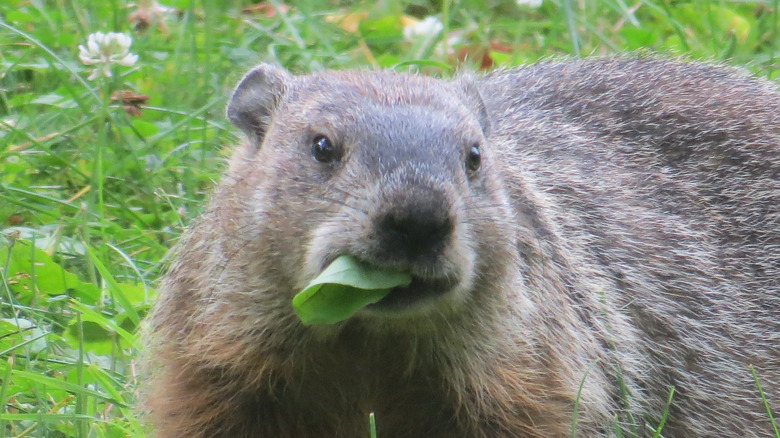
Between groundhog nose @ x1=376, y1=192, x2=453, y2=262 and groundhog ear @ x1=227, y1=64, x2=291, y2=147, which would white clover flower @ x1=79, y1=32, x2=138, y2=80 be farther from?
groundhog nose @ x1=376, y1=192, x2=453, y2=262

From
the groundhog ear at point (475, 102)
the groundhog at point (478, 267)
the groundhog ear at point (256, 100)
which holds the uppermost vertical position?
the groundhog ear at point (256, 100)

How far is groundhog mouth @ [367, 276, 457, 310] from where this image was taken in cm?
328

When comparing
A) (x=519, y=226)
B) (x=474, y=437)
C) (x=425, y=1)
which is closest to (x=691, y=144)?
(x=519, y=226)

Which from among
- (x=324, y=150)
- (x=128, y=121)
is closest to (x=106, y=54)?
(x=128, y=121)

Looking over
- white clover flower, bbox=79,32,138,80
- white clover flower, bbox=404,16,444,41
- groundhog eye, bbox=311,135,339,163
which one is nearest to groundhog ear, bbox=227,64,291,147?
groundhog eye, bbox=311,135,339,163

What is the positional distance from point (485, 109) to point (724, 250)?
1.24 m

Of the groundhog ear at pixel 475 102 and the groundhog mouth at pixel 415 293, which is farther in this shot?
the groundhog ear at pixel 475 102

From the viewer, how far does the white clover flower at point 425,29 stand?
7355mm

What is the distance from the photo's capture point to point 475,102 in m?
4.20

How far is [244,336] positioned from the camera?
147 inches

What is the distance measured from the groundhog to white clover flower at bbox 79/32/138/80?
2.00 m

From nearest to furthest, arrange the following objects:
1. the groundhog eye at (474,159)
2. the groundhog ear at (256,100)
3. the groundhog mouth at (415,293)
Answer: the groundhog mouth at (415,293) < the groundhog eye at (474,159) < the groundhog ear at (256,100)

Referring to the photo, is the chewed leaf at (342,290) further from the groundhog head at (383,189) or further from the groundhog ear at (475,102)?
the groundhog ear at (475,102)

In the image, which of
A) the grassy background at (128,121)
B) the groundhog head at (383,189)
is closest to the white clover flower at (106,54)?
the grassy background at (128,121)
